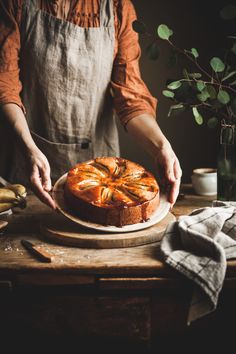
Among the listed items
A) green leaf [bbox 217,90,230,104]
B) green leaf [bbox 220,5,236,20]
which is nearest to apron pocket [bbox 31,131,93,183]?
green leaf [bbox 217,90,230,104]

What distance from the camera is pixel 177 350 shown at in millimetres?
1406

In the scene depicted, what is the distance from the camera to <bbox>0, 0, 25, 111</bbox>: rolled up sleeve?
6.72 feet

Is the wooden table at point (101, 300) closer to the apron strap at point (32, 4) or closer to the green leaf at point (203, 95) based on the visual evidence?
the green leaf at point (203, 95)

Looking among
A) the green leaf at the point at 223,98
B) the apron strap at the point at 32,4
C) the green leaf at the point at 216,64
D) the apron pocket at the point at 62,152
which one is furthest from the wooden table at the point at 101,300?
the apron strap at the point at 32,4

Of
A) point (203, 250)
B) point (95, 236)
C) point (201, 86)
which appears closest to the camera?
point (203, 250)

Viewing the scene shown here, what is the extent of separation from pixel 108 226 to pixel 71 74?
995 millimetres

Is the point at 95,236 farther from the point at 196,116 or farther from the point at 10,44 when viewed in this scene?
the point at 10,44

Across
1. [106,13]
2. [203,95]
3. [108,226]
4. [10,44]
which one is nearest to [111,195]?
[108,226]

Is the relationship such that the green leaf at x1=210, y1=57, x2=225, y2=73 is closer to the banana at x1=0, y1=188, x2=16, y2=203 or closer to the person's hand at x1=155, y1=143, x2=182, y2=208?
the person's hand at x1=155, y1=143, x2=182, y2=208

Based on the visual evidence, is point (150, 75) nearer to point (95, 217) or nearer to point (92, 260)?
point (95, 217)

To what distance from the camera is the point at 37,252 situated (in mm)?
1438

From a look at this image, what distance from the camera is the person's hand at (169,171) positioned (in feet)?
5.58

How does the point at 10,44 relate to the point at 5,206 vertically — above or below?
above

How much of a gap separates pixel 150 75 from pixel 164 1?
475 millimetres
